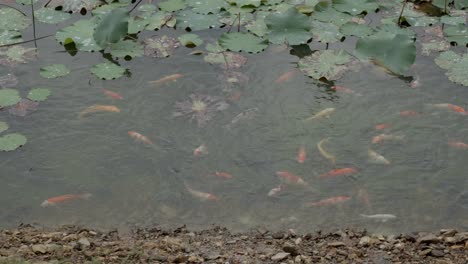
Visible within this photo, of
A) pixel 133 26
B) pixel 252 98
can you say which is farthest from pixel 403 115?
pixel 133 26

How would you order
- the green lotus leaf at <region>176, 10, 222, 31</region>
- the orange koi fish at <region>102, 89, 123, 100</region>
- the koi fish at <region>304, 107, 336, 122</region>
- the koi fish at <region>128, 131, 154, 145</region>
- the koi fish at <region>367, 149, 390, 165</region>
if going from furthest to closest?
1. the green lotus leaf at <region>176, 10, 222, 31</region>
2. the orange koi fish at <region>102, 89, 123, 100</region>
3. the koi fish at <region>304, 107, 336, 122</region>
4. the koi fish at <region>128, 131, 154, 145</region>
5. the koi fish at <region>367, 149, 390, 165</region>

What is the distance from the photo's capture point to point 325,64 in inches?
263

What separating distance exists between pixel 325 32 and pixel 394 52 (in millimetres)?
814

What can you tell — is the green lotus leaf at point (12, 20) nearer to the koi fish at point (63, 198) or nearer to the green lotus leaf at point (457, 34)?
the koi fish at point (63, 198)

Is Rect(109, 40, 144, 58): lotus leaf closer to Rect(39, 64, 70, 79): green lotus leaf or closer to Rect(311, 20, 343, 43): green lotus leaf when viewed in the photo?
Rect(39, 64, 70, 79): green lotus leaf

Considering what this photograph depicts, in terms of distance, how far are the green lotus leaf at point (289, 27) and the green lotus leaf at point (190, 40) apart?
70cm

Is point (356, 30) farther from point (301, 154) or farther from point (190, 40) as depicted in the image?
point (301, 154)

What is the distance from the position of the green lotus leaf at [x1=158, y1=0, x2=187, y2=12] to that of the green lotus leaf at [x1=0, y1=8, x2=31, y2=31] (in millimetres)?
1366

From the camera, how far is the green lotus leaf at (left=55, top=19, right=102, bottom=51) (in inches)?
268

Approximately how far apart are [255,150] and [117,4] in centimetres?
264

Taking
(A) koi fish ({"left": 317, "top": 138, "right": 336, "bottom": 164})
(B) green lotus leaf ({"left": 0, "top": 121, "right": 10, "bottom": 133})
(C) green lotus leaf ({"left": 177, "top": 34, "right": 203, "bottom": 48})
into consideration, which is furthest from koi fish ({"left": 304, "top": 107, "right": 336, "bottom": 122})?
(B) green lotus leaf ({"left": 0, "top": 121, "right": 10, "bottom": 133})

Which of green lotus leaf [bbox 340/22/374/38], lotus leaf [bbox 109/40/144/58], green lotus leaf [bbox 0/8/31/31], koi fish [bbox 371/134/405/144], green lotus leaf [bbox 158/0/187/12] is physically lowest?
koi fish [bbox 371/134/405/144]

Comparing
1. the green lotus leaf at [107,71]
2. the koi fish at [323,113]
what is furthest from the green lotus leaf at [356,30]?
the green lotus leaf at [107,71]

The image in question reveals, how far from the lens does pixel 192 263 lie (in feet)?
14.7
